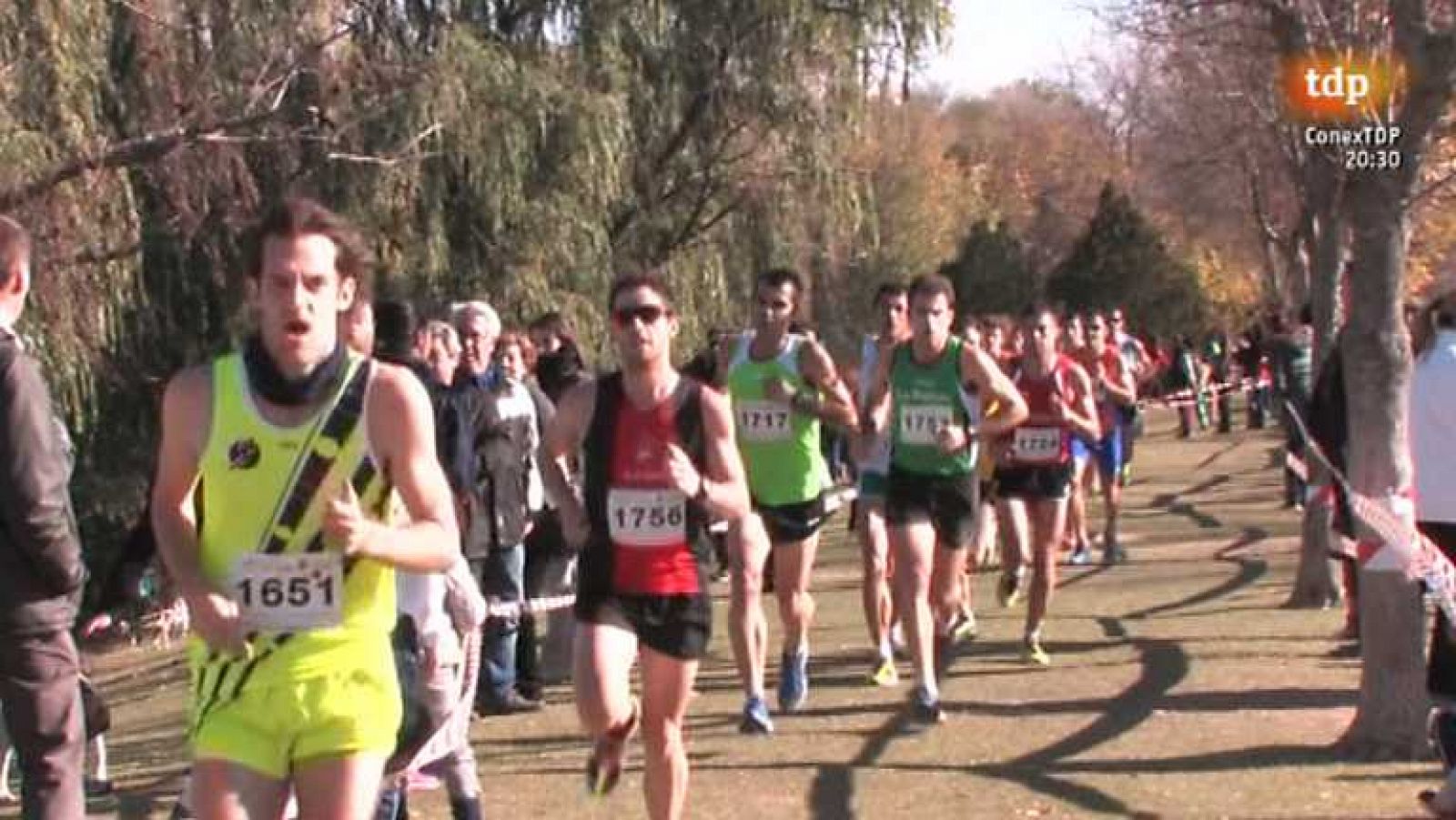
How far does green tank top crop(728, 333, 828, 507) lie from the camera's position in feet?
38.9

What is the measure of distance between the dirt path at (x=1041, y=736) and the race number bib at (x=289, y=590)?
4.12m

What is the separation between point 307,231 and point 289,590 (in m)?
0.78

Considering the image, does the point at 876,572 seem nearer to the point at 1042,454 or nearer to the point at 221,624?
the point at 1042,454

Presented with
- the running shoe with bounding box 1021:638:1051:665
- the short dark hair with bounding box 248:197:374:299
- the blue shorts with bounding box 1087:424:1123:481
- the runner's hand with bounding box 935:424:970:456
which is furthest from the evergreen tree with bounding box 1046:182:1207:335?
the short dark hair with bounding box 248:197:374:299

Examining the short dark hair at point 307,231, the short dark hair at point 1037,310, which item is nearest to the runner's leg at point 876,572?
the short dark hair at point 1037,310

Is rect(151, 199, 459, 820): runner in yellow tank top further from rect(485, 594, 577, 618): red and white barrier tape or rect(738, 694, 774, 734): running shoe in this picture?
rect(485, 594, 577, 618): red and white barrier tape

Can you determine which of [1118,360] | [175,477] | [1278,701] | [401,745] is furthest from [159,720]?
[1118,360]

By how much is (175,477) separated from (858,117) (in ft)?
78.9

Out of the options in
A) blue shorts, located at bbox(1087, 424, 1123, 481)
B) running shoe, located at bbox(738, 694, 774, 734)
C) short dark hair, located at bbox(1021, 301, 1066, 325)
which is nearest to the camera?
running shoe, located at bbox(738, 694, 774, 734)

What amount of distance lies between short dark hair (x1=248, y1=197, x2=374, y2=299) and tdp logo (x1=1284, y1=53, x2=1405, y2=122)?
7.95 metres

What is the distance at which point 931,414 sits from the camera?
11.6 metres

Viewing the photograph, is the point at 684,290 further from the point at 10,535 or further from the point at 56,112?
the point at 10,535

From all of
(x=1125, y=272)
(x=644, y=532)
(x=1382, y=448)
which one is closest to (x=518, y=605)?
(x=644, y=532)

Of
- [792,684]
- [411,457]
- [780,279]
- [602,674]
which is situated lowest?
[792,684]
